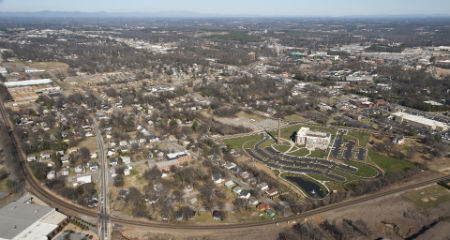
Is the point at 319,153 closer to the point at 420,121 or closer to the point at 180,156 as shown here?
the point at 180,156

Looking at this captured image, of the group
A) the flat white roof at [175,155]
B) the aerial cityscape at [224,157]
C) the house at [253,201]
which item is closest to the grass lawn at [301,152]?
the aerial cityscape at [224,157]

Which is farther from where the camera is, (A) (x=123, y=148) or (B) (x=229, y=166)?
(A) (x=123, y=148)

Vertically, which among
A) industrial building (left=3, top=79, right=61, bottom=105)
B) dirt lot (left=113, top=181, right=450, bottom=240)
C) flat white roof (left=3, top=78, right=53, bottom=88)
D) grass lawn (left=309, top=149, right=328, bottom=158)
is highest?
flat white roof (left=3, top=78, right=53, bottom=88)

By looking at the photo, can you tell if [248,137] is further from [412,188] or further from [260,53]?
[260,53]

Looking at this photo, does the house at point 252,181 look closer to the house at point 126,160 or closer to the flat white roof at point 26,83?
the house at point 126,160

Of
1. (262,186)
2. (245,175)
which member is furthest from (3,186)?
(262,186)

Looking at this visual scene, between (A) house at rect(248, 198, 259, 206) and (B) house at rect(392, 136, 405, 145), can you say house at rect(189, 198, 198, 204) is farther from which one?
(B) house at rect(392, 136, 405, 145)

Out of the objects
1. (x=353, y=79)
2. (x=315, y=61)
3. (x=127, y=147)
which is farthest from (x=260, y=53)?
(x=127, y=147)

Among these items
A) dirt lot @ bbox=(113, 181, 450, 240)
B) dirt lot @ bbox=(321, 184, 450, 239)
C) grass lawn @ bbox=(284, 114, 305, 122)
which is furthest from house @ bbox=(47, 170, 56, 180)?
grass lawn @ bbox=(284, 114, 305, 122)
